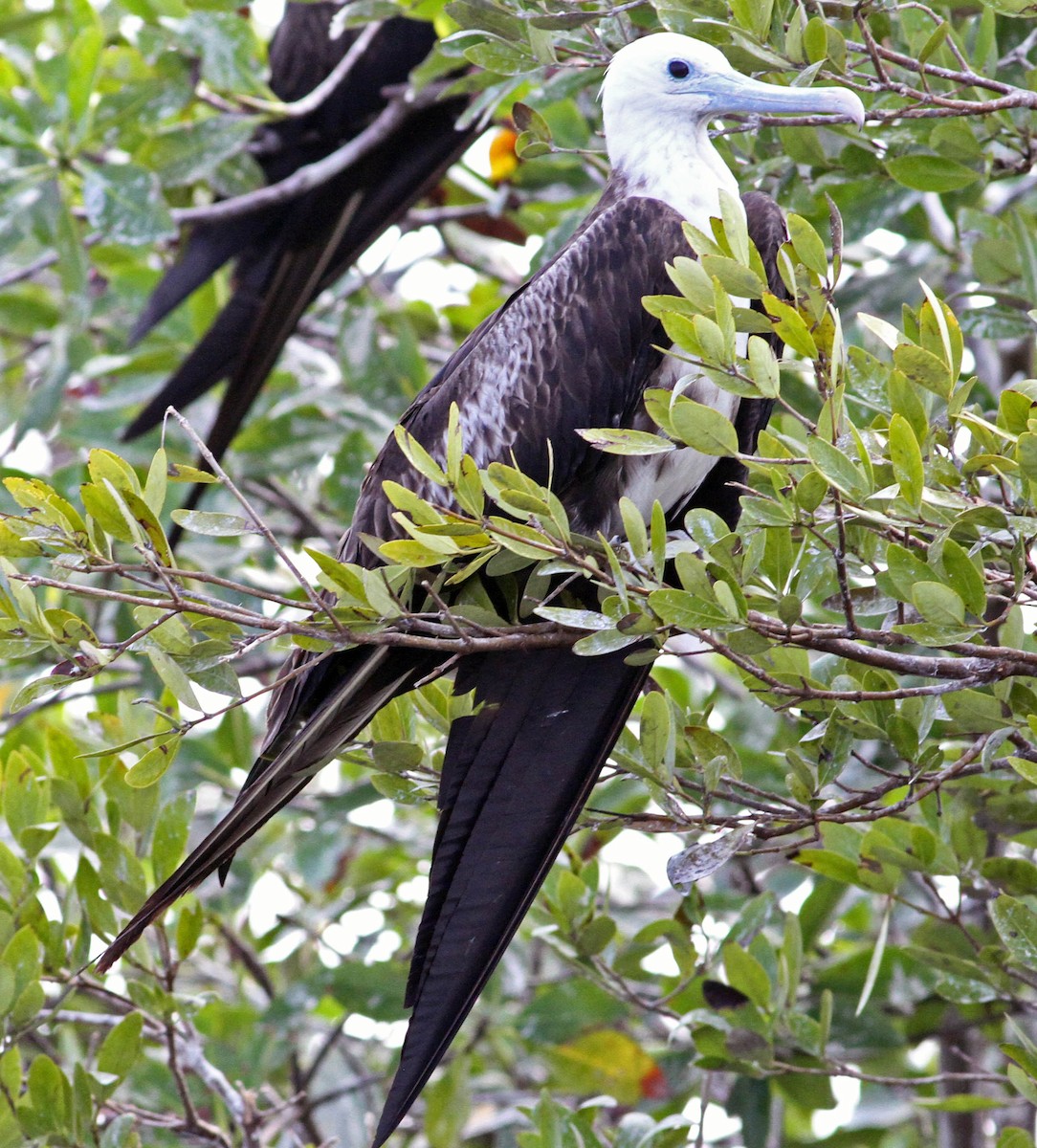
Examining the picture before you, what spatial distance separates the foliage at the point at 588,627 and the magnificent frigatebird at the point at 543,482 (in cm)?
8

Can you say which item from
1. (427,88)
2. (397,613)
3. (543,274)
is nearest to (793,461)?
(397,613)

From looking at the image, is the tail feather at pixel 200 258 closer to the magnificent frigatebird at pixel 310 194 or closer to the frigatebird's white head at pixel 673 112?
the magnificent frigatebird at pixel 310 194

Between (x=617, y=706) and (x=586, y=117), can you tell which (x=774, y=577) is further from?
(x=586, y=117)

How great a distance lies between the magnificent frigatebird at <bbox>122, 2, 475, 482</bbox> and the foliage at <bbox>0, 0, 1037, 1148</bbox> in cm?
16

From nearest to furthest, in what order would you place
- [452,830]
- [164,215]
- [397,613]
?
[397,613]
[452,830]
[164,215]

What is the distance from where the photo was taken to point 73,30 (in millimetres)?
3330

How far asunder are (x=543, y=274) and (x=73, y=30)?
1605 mm

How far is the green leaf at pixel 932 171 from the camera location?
2199mm

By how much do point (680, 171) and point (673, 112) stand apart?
0.11m

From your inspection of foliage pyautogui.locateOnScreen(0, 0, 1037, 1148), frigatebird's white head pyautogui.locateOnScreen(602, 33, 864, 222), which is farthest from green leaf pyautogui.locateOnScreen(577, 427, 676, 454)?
frigatebird's white head pyautogui.locateOnScreen(602, 33, 864, 222)

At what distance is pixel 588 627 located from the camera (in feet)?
5.46

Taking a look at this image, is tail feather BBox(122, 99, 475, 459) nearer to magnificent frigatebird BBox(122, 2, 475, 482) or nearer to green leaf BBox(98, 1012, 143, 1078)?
magnificent frigatebird BBox(122, 2, 475, 482)

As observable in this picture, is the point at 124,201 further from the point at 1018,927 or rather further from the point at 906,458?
the point at 1018,927

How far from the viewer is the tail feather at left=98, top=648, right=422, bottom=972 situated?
6.23 feet
